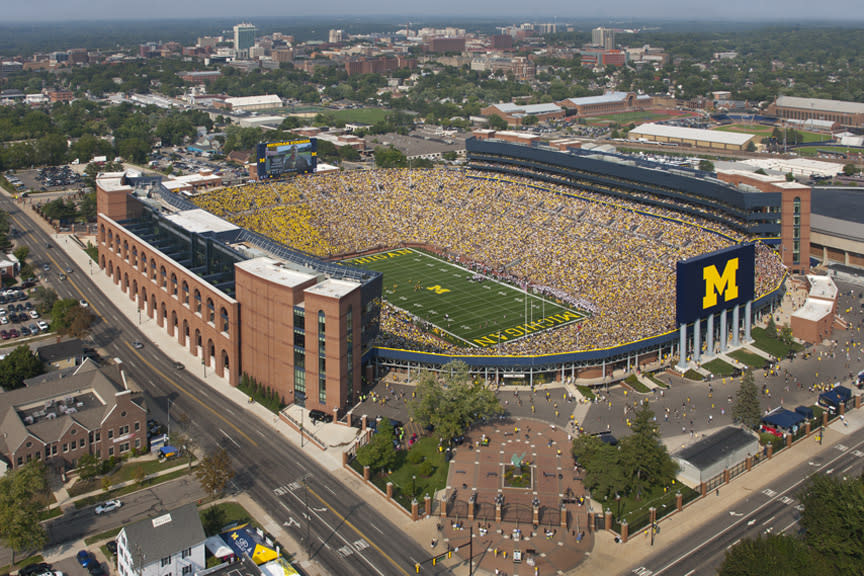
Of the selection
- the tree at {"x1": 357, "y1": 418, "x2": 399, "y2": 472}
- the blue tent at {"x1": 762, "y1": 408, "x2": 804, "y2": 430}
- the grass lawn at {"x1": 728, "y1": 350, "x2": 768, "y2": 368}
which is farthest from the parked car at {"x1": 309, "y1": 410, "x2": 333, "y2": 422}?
the grass lawn at {"x1": 728, "y1": 350, "x2": 768, "y2": 368}

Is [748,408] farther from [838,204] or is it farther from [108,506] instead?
[838,204]

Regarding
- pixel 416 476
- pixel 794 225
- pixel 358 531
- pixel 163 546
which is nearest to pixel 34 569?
pixel 163 546

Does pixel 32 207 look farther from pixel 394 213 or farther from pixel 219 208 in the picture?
pixel 394 213

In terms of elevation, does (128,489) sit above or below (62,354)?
below

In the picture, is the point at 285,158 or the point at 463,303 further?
the point at 285,158

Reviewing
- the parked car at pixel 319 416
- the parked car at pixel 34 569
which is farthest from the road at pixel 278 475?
the parked car at pixel 34 569

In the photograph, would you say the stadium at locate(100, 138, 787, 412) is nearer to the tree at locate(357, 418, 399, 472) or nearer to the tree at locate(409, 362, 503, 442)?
the tree at locate(409, 362, 503, 442)

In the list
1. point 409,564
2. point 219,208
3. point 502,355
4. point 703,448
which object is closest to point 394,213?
point 219,208
